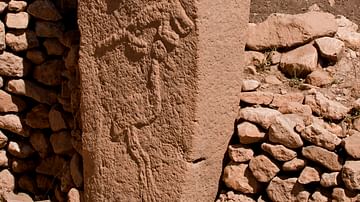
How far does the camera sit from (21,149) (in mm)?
4355

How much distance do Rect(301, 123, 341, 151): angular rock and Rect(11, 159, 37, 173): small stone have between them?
1.78 m

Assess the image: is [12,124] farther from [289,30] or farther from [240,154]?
[289,30]

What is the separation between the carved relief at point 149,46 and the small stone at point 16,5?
780 millimetres

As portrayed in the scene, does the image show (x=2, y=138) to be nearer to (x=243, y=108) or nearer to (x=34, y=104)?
(x=34, y=104)

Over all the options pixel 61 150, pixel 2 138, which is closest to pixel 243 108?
pixel 61 150

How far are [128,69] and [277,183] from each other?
2.76 ft

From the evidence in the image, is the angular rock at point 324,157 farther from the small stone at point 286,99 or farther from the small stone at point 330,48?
the small stone at point 330,48

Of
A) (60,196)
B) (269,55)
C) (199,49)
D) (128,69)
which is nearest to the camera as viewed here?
(199,49)

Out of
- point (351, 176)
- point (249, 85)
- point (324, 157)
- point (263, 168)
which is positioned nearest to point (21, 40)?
point (249, 85)

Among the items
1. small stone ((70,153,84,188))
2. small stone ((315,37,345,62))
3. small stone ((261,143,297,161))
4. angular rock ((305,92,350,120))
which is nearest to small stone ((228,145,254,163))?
small stone ((261,143,297,161))

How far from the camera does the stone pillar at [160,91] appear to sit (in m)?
3.27

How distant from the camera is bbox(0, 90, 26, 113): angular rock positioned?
430cm

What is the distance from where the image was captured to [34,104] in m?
4.33

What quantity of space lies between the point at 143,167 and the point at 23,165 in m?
1.15
